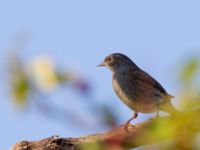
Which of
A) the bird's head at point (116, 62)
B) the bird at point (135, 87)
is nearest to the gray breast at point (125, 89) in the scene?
the bird at point (135, 87)

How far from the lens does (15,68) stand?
1.94 metres

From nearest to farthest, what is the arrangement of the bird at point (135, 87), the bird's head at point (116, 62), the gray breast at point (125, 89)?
the bird at point (135, 87) → the gray breast at point (125, 89) → the bird's head at point (116, 62)

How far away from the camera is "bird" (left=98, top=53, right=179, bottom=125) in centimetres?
969

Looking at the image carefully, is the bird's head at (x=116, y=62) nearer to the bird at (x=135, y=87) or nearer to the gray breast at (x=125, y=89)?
the bird at (x=135, y=87)

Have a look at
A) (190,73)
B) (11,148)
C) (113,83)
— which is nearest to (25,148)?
(11,148)

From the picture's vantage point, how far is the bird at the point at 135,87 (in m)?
9.69

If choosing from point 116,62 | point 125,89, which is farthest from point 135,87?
point 116,62

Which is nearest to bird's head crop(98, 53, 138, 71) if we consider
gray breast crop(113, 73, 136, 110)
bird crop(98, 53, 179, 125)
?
bird crop(98, 53, 179, 125)

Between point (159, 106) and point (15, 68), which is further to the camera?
point (159, 106)

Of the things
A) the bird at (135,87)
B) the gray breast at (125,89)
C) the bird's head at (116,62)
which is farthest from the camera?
the bird's head at (116,62)

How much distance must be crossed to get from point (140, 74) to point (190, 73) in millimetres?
9058

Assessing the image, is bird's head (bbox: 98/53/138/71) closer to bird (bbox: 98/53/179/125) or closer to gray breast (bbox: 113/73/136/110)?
bird (bbox: 98/53/179/125)

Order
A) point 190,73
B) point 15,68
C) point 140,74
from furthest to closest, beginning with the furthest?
point 140,74
point 15,68
point 190,73

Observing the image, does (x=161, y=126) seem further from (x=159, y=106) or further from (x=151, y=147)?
(x=159, y=106)
